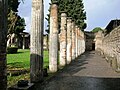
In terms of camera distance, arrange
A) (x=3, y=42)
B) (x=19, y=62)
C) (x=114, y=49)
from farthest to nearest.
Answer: (x=114, y=49) → (x=19, y=62) → (x=3, y=42)

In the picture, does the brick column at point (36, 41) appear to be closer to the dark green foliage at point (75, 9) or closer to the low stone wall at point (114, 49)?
the low stone wall at point (114, 49)

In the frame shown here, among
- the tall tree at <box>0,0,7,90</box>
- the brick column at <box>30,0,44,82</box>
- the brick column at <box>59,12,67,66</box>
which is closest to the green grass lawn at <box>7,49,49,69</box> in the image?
the brick column at <box>59,12,67,66</box>

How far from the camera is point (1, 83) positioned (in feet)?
19.8

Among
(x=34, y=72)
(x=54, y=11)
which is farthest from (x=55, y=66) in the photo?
(x=34, y=72)

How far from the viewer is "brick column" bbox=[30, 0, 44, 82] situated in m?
10.4

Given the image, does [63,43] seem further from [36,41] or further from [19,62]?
[36,41]

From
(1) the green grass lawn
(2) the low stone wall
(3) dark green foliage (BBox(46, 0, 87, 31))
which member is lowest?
(1) the green grass lawn

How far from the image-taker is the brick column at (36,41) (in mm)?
10375

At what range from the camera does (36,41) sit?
10.4 meters

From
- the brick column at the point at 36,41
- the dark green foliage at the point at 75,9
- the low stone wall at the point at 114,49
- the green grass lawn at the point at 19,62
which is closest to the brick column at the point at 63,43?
the green grass lawn at the point at 19,62

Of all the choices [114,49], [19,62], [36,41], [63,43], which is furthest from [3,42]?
[114,49]

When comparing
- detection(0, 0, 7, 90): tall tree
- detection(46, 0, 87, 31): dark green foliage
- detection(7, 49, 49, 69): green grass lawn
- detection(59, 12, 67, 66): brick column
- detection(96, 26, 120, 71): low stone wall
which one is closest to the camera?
detection(0, 0, 7, 90): tall tree

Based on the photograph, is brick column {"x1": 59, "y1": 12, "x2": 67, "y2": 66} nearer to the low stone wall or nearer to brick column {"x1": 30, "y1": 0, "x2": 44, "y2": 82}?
the low stone wall

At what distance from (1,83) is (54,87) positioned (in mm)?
3830
